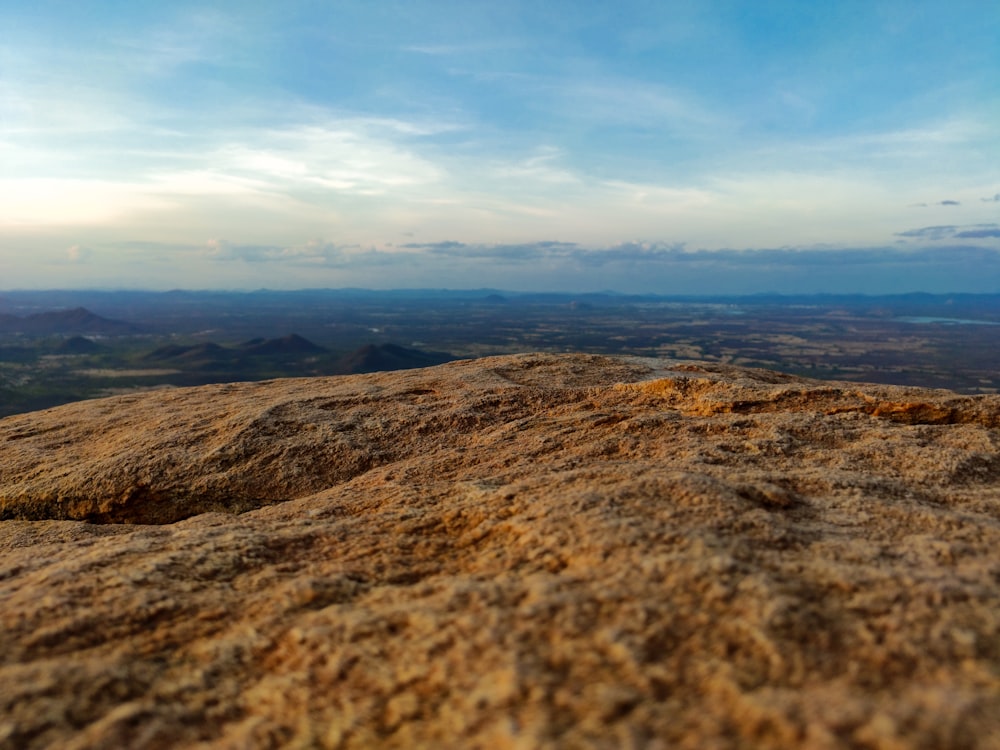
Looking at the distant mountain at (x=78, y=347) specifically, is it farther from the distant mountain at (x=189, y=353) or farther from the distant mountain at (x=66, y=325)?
the distant mountain at (x=66, y=325)

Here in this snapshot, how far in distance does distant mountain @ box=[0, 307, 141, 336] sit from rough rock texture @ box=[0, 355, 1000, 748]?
158133 mm

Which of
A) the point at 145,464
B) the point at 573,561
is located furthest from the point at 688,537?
the point at 145,464

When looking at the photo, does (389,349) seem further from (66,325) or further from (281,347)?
(66,325)

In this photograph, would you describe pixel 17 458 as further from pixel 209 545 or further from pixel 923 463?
pixel 923 463

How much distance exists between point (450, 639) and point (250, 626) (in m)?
1.17

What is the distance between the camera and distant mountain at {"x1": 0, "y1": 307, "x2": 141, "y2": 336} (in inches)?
5675

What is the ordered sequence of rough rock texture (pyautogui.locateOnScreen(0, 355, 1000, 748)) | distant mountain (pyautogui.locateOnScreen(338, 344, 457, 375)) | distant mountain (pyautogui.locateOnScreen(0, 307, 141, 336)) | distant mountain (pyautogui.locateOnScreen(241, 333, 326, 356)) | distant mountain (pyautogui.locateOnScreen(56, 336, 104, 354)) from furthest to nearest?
1. distant mountain (pyautogui.locateOnScreen(0, 307, 141, 336))
2. distant mountain (pyautogui.locateOnScreen(56, 336, 104, 354))
3. distant mountain (pyautogui.locateOnScreen(241, 333, 326, 356))
4. distant mountain (pyautogui.locateOnScreen(338, 344, 457, 375))
5. rough rock texture (pyautogui.locateOnScreen(0, 355, 1000, 748))

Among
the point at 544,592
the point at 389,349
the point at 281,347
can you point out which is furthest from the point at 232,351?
the point at 544,592

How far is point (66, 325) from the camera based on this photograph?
499ft

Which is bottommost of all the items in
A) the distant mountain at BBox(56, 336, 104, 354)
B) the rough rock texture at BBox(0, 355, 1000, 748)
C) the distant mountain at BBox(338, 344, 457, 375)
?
the distant mountain at BBox(56, 336, 104, 354)

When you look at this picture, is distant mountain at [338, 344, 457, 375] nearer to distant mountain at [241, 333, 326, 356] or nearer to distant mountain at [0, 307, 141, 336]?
distant mountain at [241, 333, 326, 356]

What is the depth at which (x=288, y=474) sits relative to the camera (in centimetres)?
676

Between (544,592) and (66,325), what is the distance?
184 metres

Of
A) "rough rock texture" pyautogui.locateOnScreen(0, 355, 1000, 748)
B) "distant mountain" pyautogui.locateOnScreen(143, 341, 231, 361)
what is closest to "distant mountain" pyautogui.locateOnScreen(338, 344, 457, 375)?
"distant mountain" pyautogui.locateOnScreen(143, 341, 231, 361)
